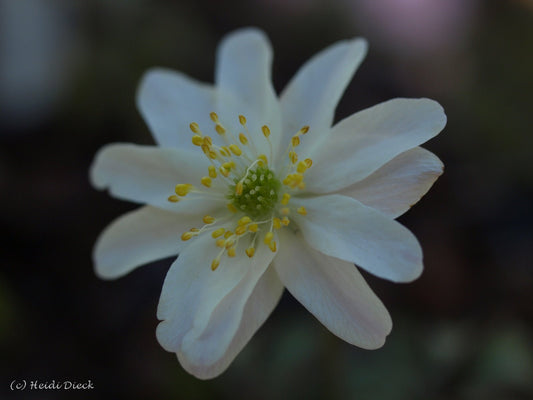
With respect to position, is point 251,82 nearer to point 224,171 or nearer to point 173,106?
point 173,106

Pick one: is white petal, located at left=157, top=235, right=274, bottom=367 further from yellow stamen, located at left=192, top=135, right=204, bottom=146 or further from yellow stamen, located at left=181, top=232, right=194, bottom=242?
yellow stamen, located at left=192, top=135, right=204, bottom=146

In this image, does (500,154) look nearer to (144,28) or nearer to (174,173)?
(174,173)

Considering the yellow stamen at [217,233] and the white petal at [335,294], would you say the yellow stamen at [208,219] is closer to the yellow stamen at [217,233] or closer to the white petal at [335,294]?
the yellow stamen at [217,233]

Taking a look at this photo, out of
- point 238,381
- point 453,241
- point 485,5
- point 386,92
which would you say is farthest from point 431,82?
point 238,381

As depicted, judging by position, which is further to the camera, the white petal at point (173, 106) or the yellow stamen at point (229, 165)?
the white petal at point (173, 106)

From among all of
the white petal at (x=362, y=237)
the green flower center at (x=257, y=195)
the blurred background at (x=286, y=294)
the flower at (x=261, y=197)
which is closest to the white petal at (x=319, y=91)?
the flower at (x=261, y=197)

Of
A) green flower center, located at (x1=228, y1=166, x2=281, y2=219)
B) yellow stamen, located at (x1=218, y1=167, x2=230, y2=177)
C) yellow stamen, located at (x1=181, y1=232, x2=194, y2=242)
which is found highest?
yellow stamen, located at (x1=218, y1=167, x2=230, y2=177)

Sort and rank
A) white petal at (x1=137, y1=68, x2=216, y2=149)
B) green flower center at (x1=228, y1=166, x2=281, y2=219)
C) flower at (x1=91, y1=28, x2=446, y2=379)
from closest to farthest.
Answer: flower at (x1=91, y1=28, x2=446, y2=379), green flower center at (x1=228, y1=166, x2=281, y2=219), white petal at (x1=137, y1=68, x2=216, y2=149)

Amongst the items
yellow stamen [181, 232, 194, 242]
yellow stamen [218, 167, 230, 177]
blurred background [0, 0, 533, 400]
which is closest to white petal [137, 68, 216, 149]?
yellow stamen [218, 167, 230, 177]
